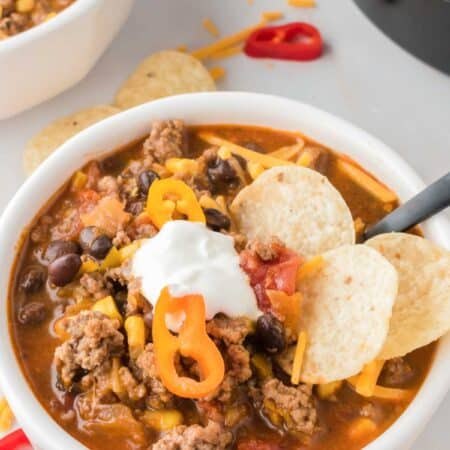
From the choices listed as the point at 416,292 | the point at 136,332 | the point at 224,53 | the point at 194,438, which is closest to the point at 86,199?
the point at 136,332

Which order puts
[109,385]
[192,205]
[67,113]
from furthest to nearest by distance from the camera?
[67,113] < [192,205] < [109,385]

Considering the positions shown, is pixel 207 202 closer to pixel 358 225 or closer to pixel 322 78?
pixel 358 225

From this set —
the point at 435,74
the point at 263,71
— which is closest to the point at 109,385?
the point at 263,71

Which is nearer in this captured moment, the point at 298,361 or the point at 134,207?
the point at 298,361

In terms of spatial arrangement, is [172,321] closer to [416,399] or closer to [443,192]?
[416,399]

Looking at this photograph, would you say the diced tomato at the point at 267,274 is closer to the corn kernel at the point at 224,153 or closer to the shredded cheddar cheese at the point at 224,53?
the corn kernel at the point at 224,153

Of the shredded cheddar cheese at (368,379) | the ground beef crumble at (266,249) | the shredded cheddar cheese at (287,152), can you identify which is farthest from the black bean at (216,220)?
the shredded cheddar cheese at (368,379)

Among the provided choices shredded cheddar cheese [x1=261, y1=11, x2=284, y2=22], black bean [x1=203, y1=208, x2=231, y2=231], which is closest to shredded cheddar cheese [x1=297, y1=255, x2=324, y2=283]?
black bean [x1=203, y1=208, x2=231, y2=231]
